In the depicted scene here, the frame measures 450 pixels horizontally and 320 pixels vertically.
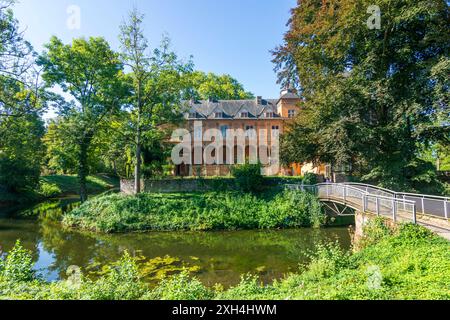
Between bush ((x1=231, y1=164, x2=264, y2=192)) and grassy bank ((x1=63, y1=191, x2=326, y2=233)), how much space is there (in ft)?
6.14

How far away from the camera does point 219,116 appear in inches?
1405

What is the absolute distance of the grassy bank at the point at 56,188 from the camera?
1033 inches

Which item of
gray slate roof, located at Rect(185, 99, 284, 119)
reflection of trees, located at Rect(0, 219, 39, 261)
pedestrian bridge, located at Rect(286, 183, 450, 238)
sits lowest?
reflection of trees, located at Rect(0, 219, 39, 261)

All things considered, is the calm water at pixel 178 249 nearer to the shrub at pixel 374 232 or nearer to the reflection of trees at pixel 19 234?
the reflection of trees at pixel 19 234

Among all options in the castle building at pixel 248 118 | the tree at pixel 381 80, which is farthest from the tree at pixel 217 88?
the tree at pixel 381 80

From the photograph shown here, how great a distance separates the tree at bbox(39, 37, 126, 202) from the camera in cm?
2059

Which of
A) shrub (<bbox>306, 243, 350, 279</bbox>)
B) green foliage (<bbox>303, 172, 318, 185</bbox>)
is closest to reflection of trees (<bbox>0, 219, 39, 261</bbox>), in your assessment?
shrub (<bbox>306, 243, 350, 279</bbox>)

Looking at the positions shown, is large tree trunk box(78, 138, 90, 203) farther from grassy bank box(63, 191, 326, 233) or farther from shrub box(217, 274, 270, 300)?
shrub box(217, 274, 270, 300)

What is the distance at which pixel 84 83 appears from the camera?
23.6 m

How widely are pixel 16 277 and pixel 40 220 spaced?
1524 centimetres

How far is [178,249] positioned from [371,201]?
10135 millimetres

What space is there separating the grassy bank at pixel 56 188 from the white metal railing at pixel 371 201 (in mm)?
31264
